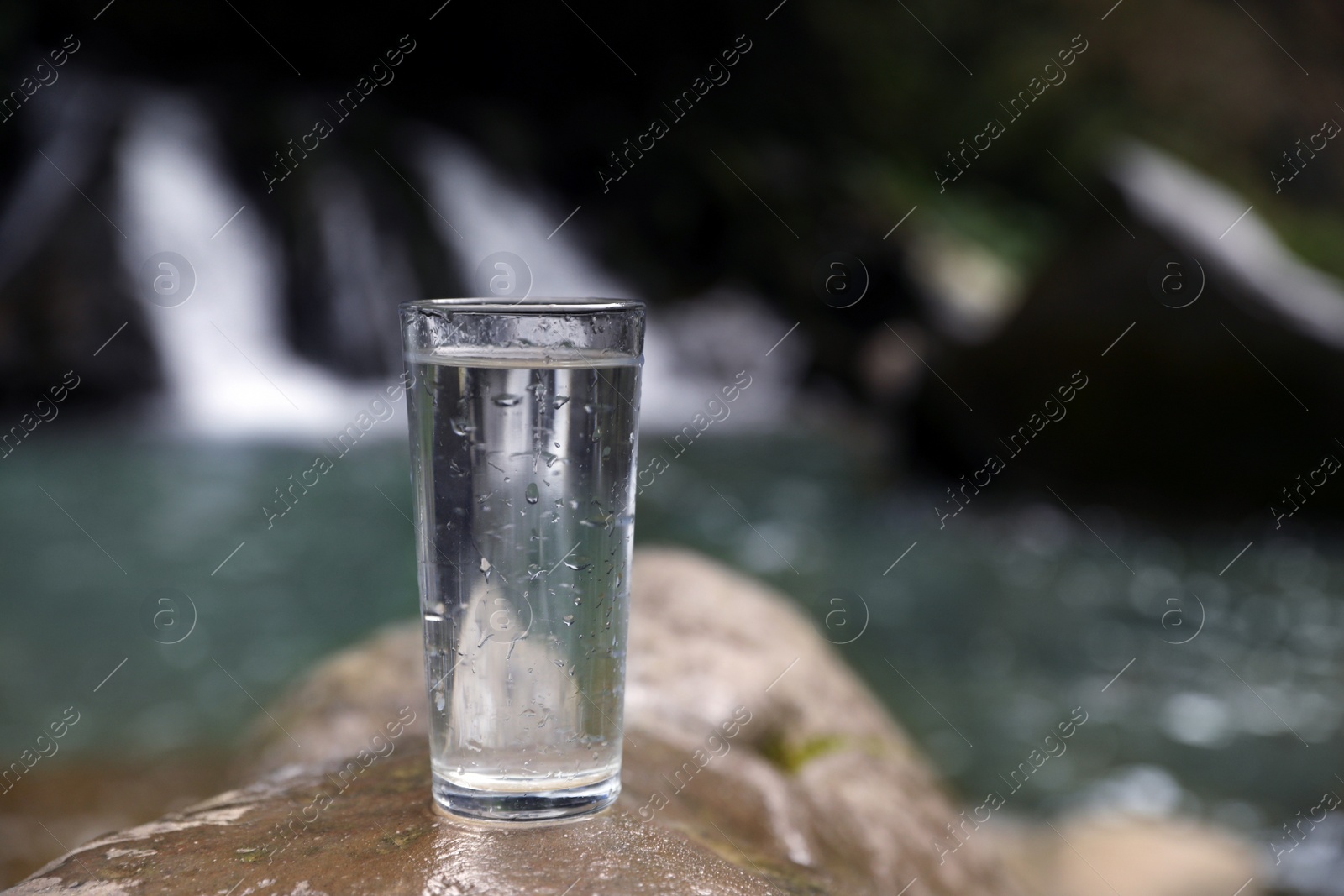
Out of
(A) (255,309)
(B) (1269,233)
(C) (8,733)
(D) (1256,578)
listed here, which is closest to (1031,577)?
(D) (1256,578)

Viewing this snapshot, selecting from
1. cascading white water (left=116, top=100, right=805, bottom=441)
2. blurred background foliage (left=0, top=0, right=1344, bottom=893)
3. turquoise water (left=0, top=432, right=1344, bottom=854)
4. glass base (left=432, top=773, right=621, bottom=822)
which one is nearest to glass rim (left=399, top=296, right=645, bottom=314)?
glass base (left=432, top=773, right=621, bottom=822)

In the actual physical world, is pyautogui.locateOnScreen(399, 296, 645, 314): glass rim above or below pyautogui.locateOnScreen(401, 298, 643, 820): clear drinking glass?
above

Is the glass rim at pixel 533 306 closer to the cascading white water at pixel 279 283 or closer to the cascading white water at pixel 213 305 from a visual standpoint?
the cascading white water at pixel 279 283

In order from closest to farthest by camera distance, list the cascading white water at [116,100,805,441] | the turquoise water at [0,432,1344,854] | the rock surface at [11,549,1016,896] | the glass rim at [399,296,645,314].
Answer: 1. the rock surface at [11,549,1016,896]
2. the glass rim at [399,296,645,314]
3. the turquoise water at [0,432,1344,854]
4. the cascading white water at [116,100,805,441]

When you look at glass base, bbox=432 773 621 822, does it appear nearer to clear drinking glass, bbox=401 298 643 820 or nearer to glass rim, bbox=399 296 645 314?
clear drinking glass, bbox=401 298 643 820

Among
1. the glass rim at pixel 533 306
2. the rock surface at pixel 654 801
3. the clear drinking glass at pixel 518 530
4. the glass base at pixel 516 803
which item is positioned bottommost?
the rock surface at pixel 654 801

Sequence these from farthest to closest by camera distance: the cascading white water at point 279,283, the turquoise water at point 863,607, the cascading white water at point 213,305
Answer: the cascading white water at point 279,283, the cascading white water at point 213,305, the turquoise water at point 863,607

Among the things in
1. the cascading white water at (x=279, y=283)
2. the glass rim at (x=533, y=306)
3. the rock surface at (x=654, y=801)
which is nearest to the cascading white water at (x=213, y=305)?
the cascading white water at (x=279, y=283)
